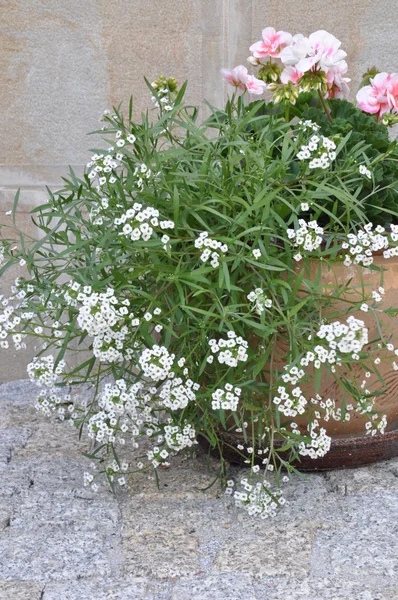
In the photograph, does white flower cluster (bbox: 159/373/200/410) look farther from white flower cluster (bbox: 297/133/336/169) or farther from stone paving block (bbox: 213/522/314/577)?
white flower cluster (bbox: 297/133/336/169)

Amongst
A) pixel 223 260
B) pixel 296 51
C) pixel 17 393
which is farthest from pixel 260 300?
pixel 17 393

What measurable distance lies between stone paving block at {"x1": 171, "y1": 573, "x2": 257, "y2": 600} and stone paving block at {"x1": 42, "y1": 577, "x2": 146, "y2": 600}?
0.21 ft

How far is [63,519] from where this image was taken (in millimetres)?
1511

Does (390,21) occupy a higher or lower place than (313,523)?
higher

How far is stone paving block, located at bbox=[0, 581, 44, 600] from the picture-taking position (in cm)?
123

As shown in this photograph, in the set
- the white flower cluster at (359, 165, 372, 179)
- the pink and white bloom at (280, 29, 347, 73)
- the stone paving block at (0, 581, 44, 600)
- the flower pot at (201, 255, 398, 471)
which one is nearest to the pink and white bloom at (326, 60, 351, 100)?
the pink and white bloom at (280, 29, 347, 73)

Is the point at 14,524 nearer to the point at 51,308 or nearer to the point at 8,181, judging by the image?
the point at 51,308

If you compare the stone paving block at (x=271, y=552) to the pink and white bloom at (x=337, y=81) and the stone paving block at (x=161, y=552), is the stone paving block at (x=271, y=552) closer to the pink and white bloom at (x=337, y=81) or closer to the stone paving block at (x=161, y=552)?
the stone paving block at (x=161, y=552)

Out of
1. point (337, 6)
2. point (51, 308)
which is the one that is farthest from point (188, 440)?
point (337, 6)

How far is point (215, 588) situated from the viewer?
125cm

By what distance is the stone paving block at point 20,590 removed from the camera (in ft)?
4.04

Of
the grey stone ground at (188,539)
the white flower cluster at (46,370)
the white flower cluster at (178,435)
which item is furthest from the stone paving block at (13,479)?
the white flower cluster at (178,435)

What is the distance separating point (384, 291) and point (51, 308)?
69 cm

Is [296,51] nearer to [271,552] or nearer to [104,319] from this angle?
[104,319]
